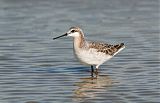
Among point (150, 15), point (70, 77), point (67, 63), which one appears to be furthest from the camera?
point (150, 15)

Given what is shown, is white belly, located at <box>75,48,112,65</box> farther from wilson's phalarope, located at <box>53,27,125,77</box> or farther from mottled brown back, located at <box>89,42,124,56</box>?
mottled brown back, located at <box>89,42,124,56</box>

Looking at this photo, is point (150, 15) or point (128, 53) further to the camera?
point (150, 15)

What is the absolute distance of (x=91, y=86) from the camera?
52.5 ft

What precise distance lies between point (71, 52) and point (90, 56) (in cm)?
262

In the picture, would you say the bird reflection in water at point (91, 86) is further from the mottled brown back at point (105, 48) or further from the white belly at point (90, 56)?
the mottled brown back at point (105, 48)

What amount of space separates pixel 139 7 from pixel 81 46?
389 inches

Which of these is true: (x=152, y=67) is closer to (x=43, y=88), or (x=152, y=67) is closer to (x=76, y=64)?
(x=76, y=64)

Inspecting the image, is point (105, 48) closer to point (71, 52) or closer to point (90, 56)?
point (90, 56)

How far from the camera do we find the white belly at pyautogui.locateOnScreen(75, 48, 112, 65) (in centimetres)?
1695

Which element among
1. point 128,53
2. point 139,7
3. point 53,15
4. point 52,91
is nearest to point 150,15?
point 139,7

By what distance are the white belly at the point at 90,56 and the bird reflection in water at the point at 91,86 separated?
0.42m

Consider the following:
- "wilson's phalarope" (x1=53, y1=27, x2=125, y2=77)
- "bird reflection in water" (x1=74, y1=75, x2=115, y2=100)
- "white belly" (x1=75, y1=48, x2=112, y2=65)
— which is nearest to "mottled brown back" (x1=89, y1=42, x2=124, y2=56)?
"wilson's phalarope" (x1=53, y1=27, x2=125, y2=77)

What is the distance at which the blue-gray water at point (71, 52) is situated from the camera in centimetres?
1504

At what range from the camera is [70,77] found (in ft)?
55.2
